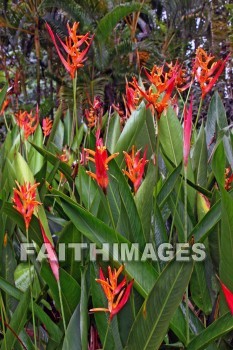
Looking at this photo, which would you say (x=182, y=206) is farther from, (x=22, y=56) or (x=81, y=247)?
(x=22, y=56)

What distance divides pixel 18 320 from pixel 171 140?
0.57m

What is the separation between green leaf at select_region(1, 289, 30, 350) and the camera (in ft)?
2.71

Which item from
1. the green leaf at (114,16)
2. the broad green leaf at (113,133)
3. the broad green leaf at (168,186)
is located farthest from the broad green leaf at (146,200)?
the green leaf at (114,16)

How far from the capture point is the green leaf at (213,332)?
2.38 ft

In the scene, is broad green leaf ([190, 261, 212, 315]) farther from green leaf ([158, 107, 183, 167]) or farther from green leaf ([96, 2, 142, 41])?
green leaf ([96, 2, 142, 41])

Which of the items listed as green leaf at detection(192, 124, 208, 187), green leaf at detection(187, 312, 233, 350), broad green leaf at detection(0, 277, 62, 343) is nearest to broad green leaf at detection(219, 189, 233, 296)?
green leaf at detection(187, 312, 233, 350)

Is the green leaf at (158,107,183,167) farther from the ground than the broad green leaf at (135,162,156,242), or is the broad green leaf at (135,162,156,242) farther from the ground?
the green leaf at (158,107,183,167)

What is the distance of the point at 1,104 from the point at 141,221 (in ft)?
2.08

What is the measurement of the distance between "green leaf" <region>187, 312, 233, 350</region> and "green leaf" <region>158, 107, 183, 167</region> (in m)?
0.52

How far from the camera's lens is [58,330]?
2.86 ft

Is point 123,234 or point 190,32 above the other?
point 190,32

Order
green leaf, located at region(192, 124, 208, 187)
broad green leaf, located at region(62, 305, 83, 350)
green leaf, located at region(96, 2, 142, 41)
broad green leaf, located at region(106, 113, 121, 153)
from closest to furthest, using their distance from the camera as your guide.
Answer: broad green leaf, located at region(62, 305, 83, 350), green leaf, located at region(192, 124, 208, 187), broad green leaf, located at region(106, 113, 121, 153), green leaf, located at region(96, 2, 142, 41)

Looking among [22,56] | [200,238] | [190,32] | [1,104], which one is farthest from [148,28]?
[200,238]

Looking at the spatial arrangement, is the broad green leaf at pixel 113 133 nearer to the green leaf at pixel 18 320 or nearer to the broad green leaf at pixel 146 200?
the broad green leaf at pixel 146 200
